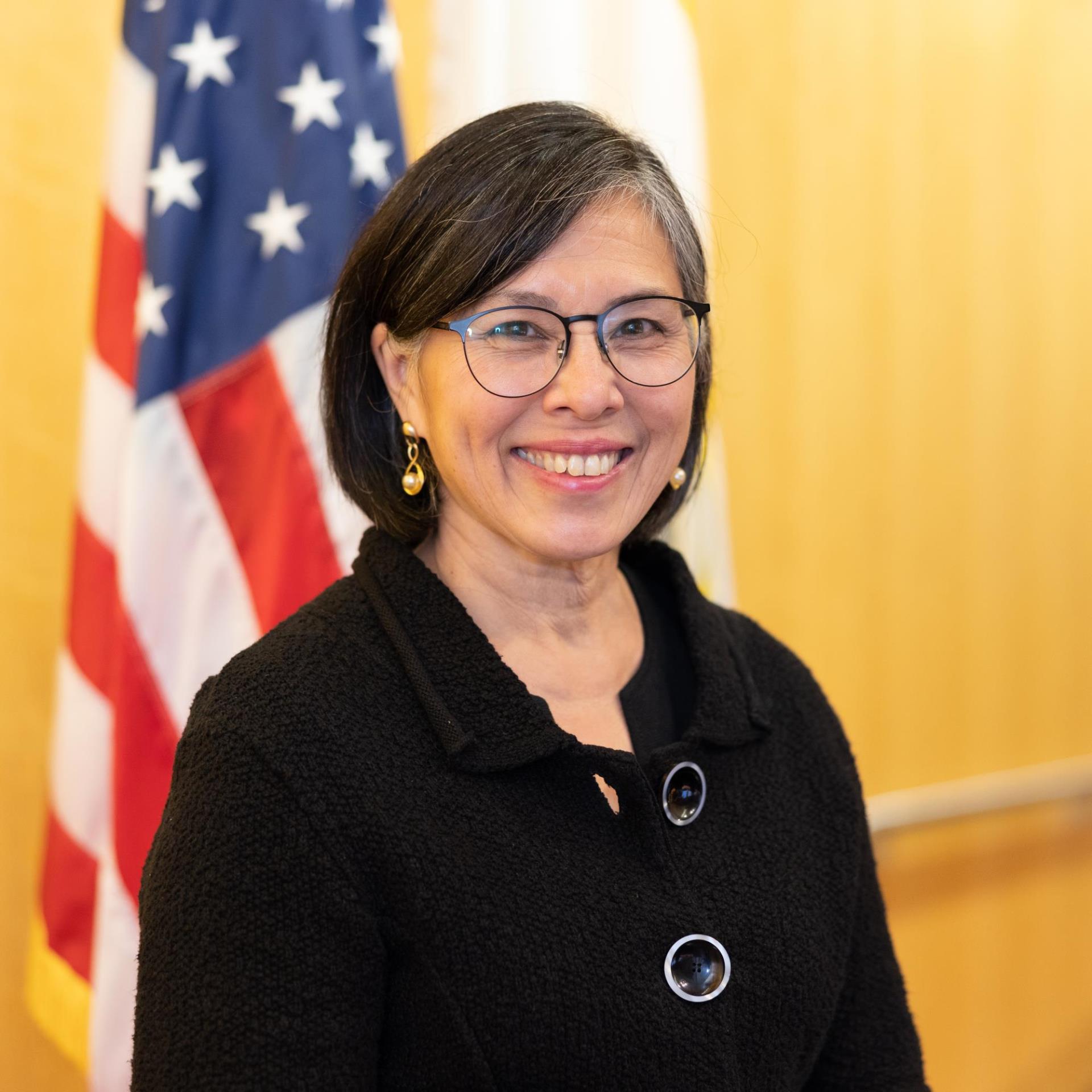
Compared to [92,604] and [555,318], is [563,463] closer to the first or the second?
[555,318]

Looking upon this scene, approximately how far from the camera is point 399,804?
976 mm

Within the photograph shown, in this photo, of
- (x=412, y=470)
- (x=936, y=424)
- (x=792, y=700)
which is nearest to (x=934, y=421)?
(x=936, y=424)

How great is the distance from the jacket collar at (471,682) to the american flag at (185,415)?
1.70 ft

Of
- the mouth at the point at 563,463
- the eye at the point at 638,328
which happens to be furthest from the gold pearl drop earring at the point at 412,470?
the eye at the point at 638,328

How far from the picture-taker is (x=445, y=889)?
966mm

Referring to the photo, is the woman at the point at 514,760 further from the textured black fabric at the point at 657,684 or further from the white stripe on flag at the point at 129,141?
the white stripe on flag at the point at 129,141

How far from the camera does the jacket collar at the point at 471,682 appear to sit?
103 centimetres

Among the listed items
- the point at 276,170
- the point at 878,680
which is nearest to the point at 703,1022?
the point at 276,170

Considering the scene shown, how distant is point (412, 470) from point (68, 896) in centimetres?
90

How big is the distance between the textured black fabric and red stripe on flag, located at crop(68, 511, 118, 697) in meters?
0.76

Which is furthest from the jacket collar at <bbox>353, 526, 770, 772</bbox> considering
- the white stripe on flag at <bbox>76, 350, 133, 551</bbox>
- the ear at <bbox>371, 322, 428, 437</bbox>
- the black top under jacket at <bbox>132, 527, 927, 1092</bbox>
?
→ the white stripe on flag at <bbox>76, 350, 133, 551</bbox>

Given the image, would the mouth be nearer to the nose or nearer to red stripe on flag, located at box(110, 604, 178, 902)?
the nose

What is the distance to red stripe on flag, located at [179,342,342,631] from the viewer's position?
1.64 metres

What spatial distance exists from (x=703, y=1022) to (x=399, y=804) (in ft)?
1.08
